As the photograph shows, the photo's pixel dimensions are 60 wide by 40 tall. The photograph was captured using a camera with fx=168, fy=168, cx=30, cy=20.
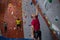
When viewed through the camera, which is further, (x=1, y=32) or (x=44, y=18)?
(x=1, y=32)

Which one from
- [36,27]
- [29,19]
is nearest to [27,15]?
[29,19]

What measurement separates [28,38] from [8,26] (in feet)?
0.86

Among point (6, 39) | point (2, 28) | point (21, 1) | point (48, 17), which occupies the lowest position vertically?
point (6, 39)

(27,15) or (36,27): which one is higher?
(27,15)

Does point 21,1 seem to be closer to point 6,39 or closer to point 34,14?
point 34,14

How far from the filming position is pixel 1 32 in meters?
1.88

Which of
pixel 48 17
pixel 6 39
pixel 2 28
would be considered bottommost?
pixel 6 39

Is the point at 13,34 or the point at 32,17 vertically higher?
the point at 32,17

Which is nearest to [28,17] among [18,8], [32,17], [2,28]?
[32,17]

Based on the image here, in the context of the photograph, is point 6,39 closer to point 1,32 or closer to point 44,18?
point 1,32

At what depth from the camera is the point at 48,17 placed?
69.4 inches

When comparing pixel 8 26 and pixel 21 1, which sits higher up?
pixel 21 1

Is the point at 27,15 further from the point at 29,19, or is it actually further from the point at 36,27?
the point at 36,27

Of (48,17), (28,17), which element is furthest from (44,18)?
(28,17)
